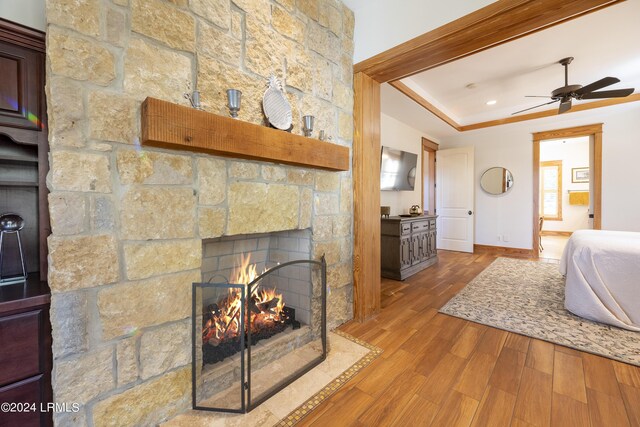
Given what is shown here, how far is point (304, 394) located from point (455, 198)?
541 centimetres

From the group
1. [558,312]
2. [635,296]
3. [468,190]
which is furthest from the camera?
[468,190]

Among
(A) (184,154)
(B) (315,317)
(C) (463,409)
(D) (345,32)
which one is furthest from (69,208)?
(D) (345,32)

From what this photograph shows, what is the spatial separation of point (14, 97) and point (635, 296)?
426 centimetres

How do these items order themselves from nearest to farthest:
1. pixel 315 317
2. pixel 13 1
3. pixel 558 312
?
1. pixel 13 1
2. pixel 315 317
3. pixel 558 312

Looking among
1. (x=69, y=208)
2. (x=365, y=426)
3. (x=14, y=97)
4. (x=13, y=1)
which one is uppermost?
(x=13, y=1)

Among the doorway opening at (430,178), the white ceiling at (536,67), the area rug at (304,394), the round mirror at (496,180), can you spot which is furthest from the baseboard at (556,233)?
the area rug at (304,394)

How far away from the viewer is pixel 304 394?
146 cm

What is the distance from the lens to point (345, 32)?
223 centimetres

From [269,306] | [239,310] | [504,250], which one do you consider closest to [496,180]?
[504,250]

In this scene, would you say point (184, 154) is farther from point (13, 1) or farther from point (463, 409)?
point (463, 409)

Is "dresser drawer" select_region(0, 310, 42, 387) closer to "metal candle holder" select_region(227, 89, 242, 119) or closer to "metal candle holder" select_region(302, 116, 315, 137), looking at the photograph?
"metal candle holder" select_region(227, 89, 242, 119)

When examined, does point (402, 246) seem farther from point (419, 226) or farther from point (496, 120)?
point (496, 120)

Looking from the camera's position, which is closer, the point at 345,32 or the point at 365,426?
the point at 365,426

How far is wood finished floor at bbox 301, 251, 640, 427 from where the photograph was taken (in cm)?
132
